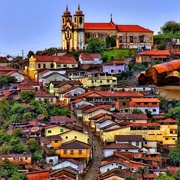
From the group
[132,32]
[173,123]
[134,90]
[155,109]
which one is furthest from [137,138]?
[132,32]

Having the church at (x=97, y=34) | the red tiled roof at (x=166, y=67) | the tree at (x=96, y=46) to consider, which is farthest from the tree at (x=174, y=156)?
the red tiled roof at (x=166, y=67)

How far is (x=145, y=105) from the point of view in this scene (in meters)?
11.4

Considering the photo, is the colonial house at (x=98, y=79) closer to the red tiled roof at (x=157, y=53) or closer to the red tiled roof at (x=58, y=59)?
the red tiled roof at (x=58, y=59)

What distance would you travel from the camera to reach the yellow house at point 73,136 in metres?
10.0

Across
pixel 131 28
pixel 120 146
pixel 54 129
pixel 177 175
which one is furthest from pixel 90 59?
pixel 177 175

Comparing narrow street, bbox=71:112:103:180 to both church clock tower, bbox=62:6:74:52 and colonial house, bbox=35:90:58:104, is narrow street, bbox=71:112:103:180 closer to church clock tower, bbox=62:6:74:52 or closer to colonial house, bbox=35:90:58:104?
colonial house, bbox=35:90:58:104

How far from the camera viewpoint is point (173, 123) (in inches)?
409

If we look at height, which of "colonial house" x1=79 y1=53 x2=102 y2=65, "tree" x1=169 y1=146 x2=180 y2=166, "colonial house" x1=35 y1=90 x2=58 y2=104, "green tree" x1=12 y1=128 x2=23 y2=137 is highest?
"colonial house" x1=79 y1=53 x2=102 y2=65

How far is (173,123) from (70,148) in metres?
1.73

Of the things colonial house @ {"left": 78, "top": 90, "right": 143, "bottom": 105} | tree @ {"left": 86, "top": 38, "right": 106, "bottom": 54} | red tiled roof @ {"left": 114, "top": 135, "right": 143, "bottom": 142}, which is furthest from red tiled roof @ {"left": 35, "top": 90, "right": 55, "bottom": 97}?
tree @ {"left": 86, "top": 38, "right": 106, "bottom": 54}

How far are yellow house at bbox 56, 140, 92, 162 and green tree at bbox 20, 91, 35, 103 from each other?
7.53 ft

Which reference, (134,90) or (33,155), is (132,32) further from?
(33,155)

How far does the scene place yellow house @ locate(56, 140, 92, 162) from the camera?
9.56 m

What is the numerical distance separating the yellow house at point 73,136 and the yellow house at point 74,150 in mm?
323
